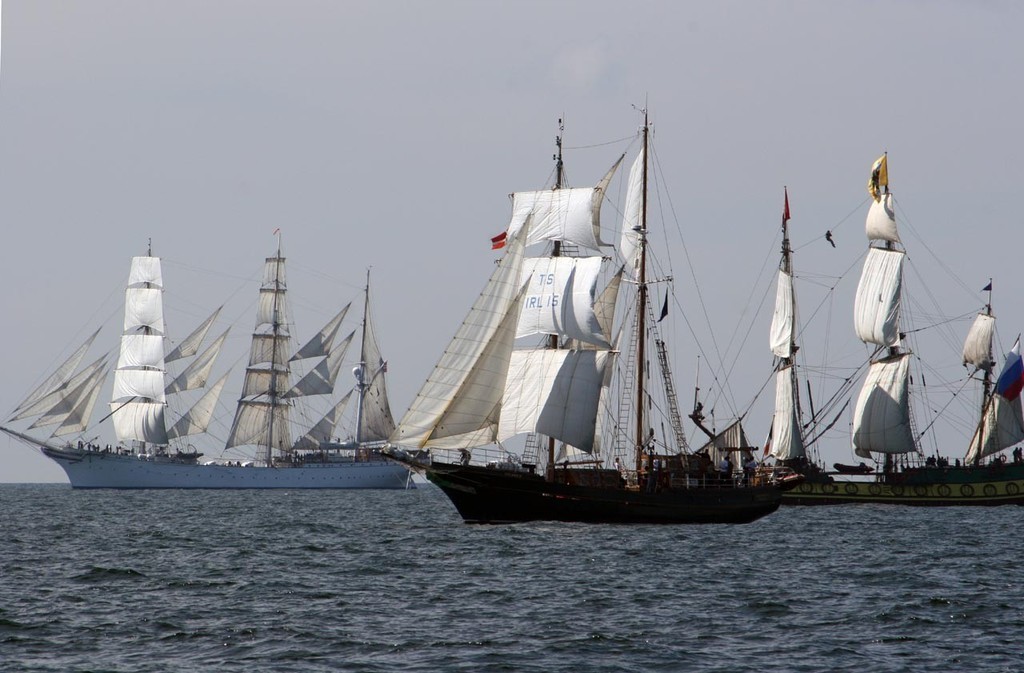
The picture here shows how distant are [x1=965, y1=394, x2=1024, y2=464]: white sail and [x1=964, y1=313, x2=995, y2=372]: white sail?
11.5 ft

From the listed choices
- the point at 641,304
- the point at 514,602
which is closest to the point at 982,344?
the point at 641,304

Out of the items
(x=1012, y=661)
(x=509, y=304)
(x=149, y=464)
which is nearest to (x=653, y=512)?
(x=509, y=304)

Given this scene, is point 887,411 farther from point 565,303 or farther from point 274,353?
point 274,353

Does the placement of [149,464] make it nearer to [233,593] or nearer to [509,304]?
[509,304]

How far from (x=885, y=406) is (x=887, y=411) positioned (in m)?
0.39

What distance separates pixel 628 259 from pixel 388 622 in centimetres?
3777

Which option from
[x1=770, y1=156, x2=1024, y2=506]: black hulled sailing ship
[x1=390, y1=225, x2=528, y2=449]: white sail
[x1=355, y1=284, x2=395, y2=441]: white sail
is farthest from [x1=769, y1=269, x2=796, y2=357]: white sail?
[x1=355, y1=284, x2=395, y2=441]: white sail

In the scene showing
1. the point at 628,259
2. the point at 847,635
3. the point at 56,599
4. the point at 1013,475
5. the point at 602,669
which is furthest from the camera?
the point at 1013,475

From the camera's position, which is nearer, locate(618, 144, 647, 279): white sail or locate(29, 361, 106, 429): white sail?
locate(618, 144, 647, 279): white sail

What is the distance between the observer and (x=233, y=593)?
108ft

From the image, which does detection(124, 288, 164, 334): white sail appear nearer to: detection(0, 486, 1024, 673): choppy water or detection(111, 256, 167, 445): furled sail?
detection(111, 256, 167, 445): furled sail

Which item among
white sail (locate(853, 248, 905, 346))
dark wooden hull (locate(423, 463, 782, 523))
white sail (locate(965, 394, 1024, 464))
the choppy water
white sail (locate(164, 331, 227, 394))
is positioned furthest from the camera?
white sail (locate(164, 331, 227, 394))

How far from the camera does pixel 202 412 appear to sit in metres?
158

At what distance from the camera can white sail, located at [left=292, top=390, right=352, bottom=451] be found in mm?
158000
